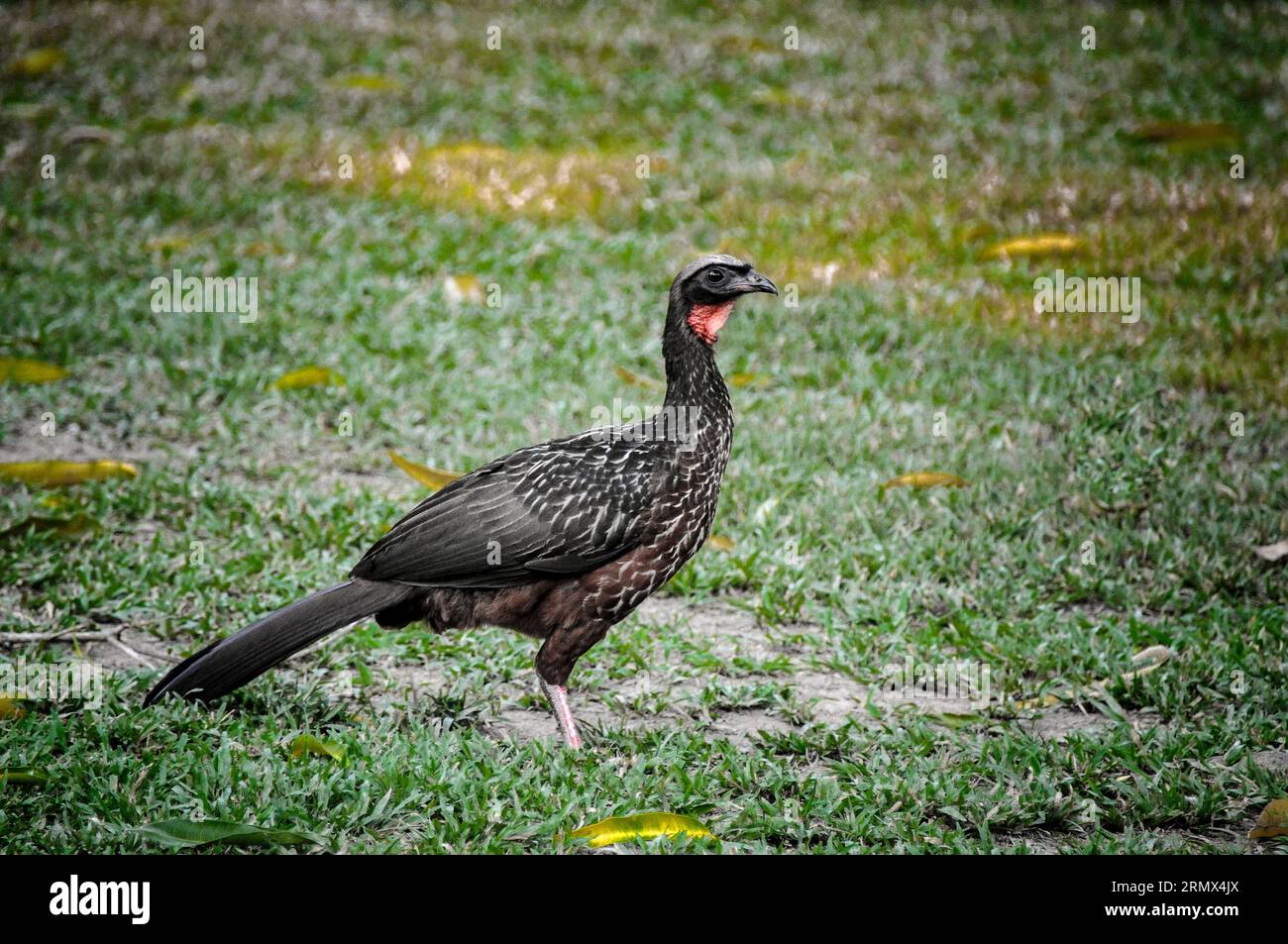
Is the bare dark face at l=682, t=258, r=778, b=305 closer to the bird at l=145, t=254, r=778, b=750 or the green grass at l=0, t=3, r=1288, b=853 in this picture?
the bird at l=145, t=254, r=778, b=750

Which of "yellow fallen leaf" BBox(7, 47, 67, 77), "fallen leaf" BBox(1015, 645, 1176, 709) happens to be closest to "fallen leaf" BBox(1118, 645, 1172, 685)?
"fallen leaf" BBox(1015, 645, 1176, 709)

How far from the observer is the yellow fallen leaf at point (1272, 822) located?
3.96 metres

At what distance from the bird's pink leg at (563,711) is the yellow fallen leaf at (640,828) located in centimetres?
56

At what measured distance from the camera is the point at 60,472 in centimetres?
606

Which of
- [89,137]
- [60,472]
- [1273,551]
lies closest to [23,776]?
[60,472]

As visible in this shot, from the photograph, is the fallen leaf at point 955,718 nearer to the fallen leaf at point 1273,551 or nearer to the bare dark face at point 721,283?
the bare dark face at point 721,283

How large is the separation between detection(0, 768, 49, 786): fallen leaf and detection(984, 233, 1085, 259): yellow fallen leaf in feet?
21.6

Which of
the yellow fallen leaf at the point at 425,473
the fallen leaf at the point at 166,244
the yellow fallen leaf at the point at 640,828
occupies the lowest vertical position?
the yellow fallen leaf at the point at 640,828

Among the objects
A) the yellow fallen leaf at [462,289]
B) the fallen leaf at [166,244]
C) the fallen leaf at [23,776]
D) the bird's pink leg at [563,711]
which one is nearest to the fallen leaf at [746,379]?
the yellow fallen leaf at [462,289]

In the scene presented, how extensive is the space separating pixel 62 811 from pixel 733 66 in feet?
32.1

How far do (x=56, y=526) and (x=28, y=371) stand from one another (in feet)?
5.49

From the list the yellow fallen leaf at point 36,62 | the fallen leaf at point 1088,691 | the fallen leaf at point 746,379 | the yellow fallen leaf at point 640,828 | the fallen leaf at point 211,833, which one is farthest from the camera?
the yellow fallen leaf at point 36,62

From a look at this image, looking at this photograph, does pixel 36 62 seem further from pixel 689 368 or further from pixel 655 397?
pixel 689 368

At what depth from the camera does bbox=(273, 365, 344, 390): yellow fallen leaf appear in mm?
7031
